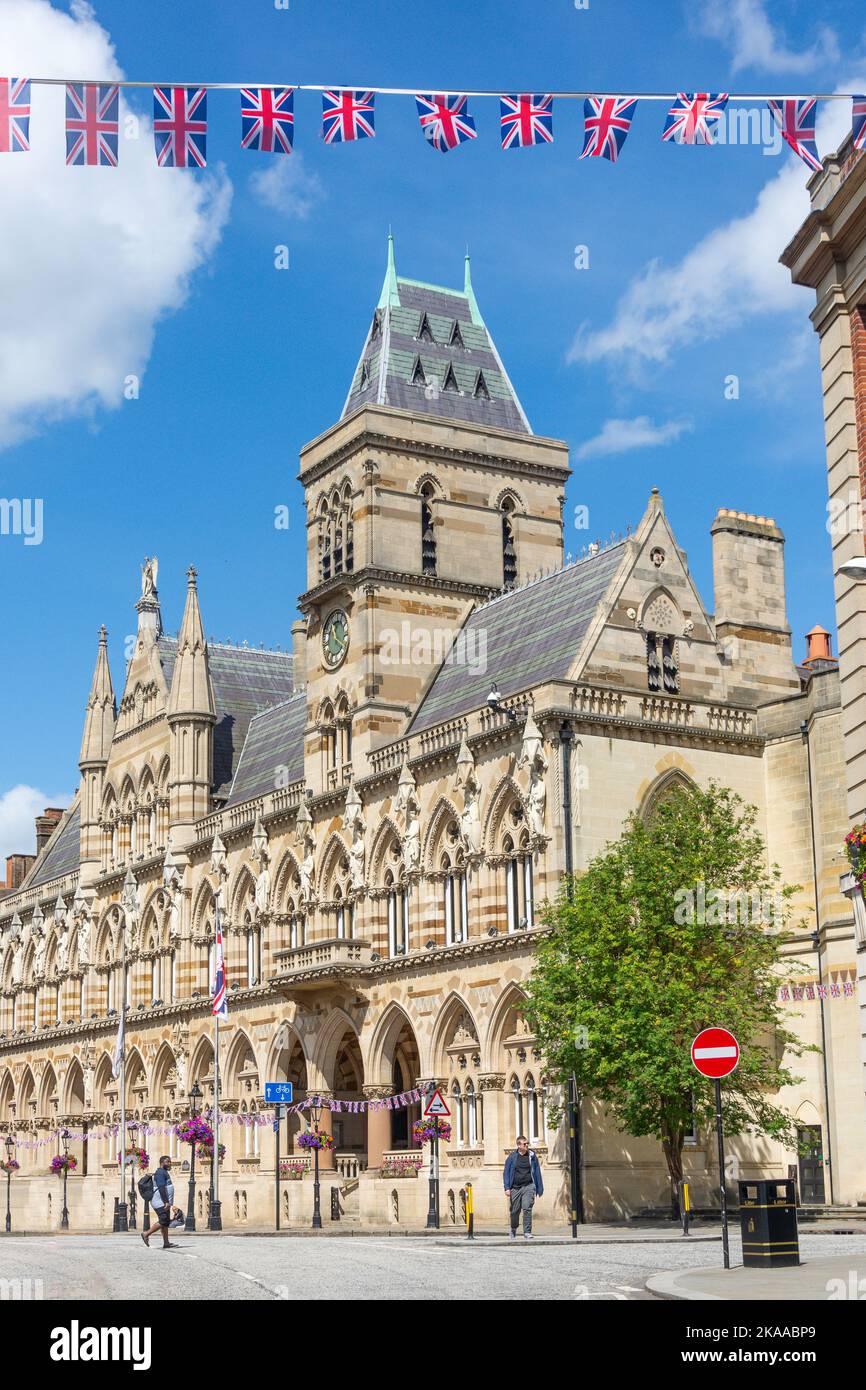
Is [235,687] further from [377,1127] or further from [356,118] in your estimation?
[356,118]

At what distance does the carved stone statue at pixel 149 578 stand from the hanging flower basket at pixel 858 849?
58456 millimetres

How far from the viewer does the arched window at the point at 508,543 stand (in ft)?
204

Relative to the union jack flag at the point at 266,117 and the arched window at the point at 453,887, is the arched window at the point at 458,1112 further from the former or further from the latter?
the union jack flag at the point at 266,117

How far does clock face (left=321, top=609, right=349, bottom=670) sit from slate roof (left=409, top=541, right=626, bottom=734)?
3.40 m

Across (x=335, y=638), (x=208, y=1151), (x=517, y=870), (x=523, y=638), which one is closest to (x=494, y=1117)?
(x=517, y=870)

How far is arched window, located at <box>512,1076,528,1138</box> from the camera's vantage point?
159 feet

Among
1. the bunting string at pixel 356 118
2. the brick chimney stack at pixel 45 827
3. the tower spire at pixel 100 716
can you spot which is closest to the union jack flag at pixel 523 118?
the bunting string at pixel 356 118

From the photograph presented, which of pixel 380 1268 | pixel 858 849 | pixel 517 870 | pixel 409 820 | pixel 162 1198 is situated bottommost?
pixel 380 1268

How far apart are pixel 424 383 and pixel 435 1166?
27815 millimetres

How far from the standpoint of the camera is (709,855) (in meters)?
43.1

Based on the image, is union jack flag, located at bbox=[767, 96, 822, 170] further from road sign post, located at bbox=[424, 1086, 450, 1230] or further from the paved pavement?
road sign post, located at bbox=[424, 1086, 450, 1230]

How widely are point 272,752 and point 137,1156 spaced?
1552 cm

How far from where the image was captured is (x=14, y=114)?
21.0m
